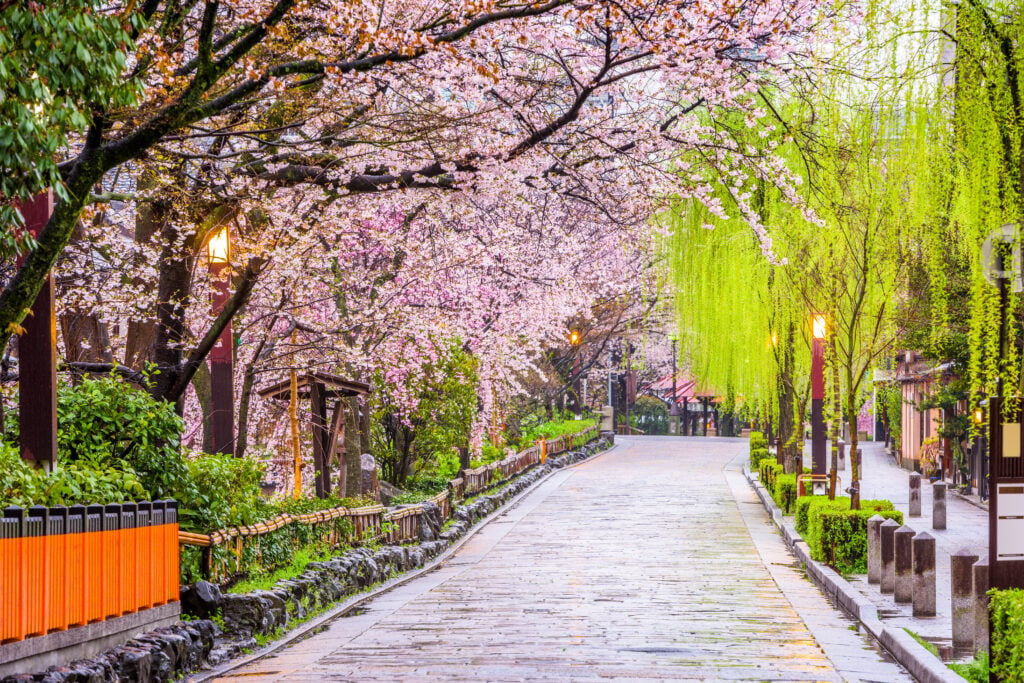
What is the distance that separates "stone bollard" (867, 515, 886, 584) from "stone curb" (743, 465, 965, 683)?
325 mm

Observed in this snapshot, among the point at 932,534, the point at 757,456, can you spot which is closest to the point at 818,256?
the point at 932,534

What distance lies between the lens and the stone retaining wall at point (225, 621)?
8.80m

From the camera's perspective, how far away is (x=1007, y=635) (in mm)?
7801

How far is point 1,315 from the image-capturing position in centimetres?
810

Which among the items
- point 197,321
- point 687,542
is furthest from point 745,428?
point 197,321

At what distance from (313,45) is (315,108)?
2084 mm

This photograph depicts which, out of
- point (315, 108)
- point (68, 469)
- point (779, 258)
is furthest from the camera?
point (779, 258)

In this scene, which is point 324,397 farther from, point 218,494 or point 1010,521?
point 1010,521

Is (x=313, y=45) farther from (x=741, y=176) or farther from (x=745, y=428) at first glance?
(x=745, y=428)

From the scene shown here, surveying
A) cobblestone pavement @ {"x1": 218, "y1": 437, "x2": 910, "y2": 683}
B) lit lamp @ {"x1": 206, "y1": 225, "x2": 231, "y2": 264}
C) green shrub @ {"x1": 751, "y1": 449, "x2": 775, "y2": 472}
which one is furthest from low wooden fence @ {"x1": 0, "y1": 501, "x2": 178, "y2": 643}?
green shrub @ {"x1": 751, "y1": 449, "x2": 775, "y2": 472}

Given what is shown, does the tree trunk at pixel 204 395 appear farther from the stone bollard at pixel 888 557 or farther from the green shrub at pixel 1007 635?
the green shrub at pixel 1007 635

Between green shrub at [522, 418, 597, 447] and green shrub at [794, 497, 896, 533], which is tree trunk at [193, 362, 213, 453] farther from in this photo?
green shrub at [522, 418, 597, 447]

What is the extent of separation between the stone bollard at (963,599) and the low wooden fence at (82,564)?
6955mm

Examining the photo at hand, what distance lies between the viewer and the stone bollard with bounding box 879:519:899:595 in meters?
14.1
